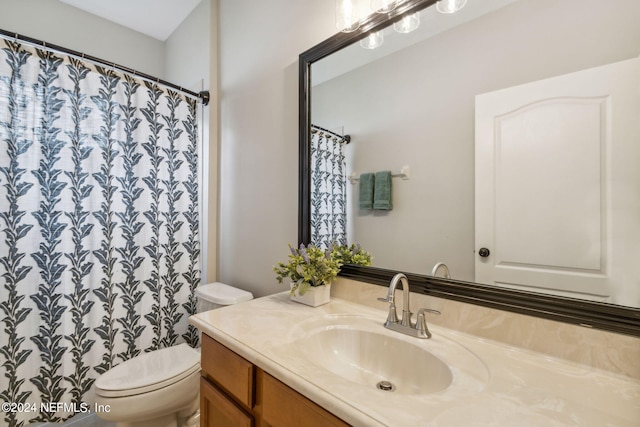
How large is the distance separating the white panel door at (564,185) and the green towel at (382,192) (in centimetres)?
31

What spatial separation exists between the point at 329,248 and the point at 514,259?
2.30 ft

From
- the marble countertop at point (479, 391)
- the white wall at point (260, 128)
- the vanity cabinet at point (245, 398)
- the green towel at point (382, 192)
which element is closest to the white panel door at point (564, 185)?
the marble countertop at point (479, 391)

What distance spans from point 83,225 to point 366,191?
1478 millimetres

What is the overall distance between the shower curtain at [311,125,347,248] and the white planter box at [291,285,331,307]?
22 cm

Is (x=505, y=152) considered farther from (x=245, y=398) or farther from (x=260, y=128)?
(x=260, y=128)

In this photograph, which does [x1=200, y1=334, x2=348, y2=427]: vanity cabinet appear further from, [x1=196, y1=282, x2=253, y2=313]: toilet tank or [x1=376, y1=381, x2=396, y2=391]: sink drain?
[x1=196, y1=282, x2=253, y2=313]: toilet tank

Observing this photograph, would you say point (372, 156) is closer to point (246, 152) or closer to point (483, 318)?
point (483, 318)

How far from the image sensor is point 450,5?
0.95 meters

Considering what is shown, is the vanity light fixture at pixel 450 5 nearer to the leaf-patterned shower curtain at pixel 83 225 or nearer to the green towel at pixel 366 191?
the green towel at pixel 366 191

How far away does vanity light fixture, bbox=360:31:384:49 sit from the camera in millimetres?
1123

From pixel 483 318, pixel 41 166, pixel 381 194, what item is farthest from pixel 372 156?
pixel 41 166

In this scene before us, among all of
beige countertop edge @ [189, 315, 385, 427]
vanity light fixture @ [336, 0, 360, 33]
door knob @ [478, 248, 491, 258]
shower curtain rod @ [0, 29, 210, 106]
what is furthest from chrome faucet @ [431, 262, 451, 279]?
shower curtain rod @ [0, 29, 210, 106]

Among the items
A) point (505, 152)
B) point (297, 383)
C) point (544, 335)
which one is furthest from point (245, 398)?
point (505, 152)

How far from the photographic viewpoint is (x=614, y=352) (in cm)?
66
